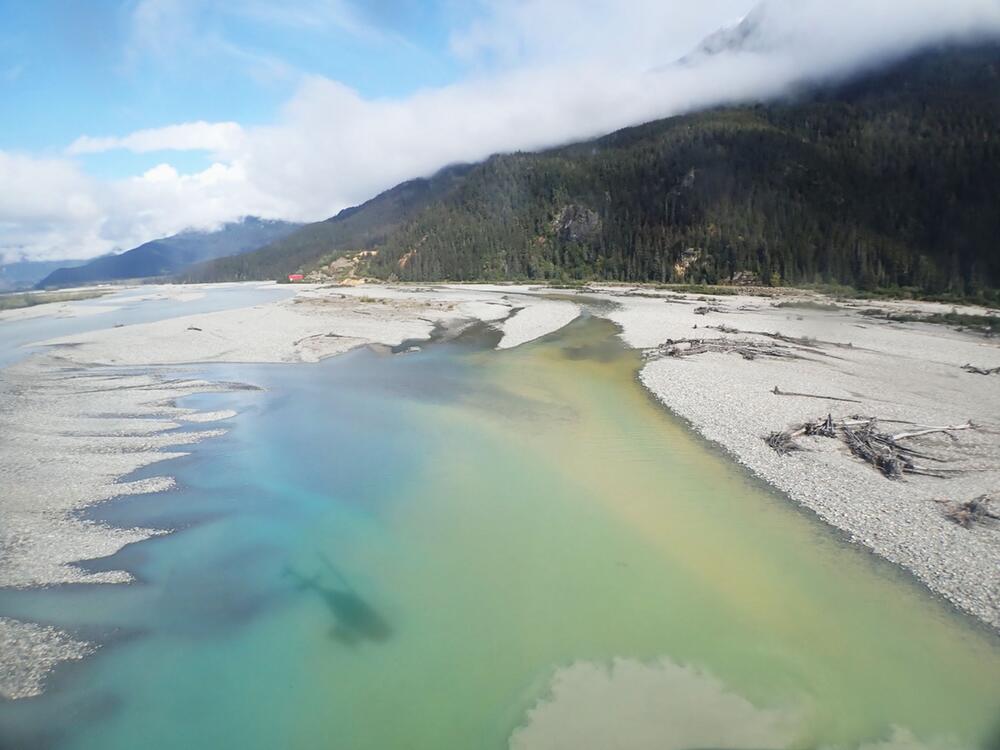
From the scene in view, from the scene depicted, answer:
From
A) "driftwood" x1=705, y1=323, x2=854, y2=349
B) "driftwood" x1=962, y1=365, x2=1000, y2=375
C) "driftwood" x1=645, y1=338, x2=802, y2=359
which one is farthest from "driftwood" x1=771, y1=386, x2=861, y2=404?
"driftwood" x1=705, y1=323, x2=854, y2=349

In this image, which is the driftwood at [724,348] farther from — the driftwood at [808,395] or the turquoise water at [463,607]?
the turquoise water at [463,607]

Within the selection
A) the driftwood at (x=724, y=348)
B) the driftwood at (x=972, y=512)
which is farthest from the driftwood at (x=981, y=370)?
the driftwood at (x=972, y=512)

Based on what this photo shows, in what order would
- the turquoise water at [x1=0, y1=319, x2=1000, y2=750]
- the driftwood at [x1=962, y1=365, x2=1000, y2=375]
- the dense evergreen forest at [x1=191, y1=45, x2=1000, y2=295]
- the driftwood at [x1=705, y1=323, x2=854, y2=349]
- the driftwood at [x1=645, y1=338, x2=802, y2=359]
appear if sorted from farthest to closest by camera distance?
1. the dense evergreen forest at [x1=191, y1=45, x2=1000, y2=295]
2. the driftwood at [x1=705, y1=323, x2=854, y2=349]
3. the driftwood at [x1=645, y1=338, x2=802, y2=359]
4. the driftwood at [x1=962, y1=365, x2=1000, y2=375]
5. the turquoise water at [x1=0, y1=319, x2=1000, y2=750]

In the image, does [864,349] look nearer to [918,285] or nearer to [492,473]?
[492,473]

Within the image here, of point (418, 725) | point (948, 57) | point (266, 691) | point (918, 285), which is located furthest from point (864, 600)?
point (948, 57)

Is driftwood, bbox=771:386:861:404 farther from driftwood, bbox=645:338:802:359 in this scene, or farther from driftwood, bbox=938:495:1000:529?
driftwood, bbox=938:495:1000:529
